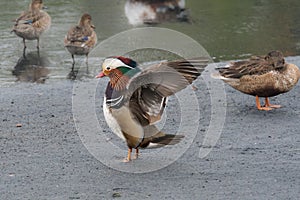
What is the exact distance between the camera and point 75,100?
9.98 metres

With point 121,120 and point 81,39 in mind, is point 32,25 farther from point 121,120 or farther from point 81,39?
point 121,120

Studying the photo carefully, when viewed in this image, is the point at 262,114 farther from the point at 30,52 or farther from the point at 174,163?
the point at 30,52

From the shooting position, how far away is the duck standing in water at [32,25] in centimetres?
1387

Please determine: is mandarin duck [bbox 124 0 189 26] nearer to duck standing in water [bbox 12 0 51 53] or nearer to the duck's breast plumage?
duck standing in water [bbox 12 0 51 53]

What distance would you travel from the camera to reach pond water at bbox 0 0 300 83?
1270 centimetres

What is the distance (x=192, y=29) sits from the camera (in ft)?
50.7

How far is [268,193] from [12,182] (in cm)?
228

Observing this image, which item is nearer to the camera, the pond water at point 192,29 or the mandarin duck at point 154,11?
the pond water at point 192,29

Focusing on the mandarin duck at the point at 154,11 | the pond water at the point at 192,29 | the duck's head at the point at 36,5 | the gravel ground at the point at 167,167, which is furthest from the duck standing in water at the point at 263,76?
the mandarin duck at the point at 154,11

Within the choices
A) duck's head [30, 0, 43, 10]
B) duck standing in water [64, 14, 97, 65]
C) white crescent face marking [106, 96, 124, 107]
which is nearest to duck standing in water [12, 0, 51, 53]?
duck's head [30, 0, 43, 10]

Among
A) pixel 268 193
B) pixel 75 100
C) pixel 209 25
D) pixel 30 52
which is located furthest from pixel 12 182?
pixel 209 25

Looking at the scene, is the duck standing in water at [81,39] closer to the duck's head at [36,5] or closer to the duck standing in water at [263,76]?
the duck's head at [36,5]

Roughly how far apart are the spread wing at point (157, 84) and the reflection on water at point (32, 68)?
199 inches

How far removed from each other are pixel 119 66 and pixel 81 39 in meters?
6.28
